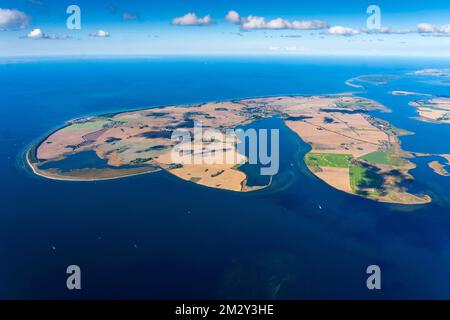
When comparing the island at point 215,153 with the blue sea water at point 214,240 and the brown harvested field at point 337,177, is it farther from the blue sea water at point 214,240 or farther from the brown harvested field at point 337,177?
the blue sea water at point 214,240

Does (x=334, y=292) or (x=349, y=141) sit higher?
(x=349, y=141)

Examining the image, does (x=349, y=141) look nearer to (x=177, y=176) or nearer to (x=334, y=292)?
(x=177, y=176)

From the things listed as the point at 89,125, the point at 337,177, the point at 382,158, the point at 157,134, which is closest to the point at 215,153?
the point at 157,134

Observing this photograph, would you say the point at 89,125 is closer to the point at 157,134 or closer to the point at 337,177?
the point at 157,134

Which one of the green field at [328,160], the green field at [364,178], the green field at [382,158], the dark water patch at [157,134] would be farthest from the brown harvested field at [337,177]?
the dark water patch at [157,134]
